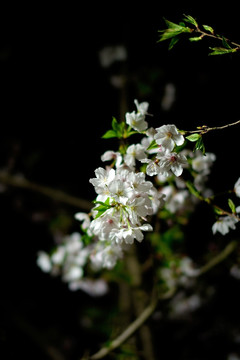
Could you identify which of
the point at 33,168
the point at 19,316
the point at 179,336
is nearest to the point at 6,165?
the point at 33,168

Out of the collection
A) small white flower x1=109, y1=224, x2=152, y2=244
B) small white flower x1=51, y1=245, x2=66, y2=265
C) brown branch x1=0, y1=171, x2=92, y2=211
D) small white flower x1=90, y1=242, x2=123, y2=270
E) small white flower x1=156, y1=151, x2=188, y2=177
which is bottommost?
small white flower x1=109, y1=224, x2=152, y2=244

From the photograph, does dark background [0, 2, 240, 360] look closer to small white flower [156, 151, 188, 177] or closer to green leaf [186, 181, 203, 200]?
green leaf [186, 181, 203, 200]

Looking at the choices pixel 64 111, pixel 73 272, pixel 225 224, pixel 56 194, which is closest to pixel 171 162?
pixel 225 224

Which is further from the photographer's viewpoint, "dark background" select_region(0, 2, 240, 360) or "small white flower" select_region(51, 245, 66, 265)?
"dark background" select_region(0, 2, 240, 360)

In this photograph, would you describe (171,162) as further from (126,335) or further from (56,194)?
(56,194)

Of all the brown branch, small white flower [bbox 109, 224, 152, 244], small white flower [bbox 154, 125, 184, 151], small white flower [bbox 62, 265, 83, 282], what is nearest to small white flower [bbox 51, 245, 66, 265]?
small white flower [bbox 62, 265, 83, 282]

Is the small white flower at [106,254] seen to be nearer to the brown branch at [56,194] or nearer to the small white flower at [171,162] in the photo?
the small white flower at [171,162]

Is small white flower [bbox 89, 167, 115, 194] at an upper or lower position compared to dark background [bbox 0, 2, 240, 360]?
lower
